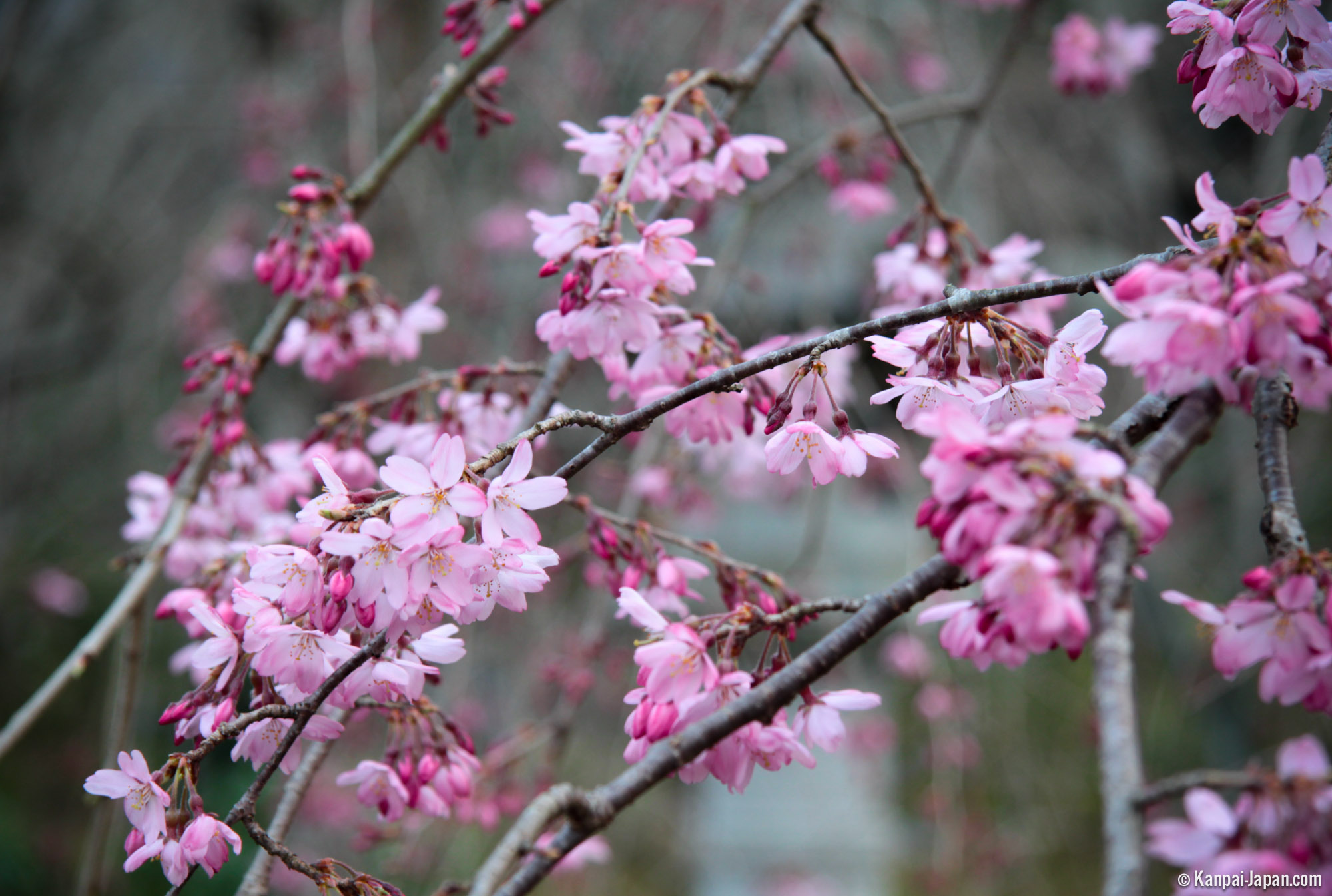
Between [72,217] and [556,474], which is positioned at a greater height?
[72,217]

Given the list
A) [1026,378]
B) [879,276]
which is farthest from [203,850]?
[879,276]

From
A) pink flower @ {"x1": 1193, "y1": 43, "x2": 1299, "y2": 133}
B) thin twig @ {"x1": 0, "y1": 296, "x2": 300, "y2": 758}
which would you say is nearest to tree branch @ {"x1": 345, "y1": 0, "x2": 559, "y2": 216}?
thin twig @ {"x1": 0, "y1": 296, "x2": 300, "y2": 758}

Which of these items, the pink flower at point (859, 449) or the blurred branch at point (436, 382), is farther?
the blurred branch at point (436, 382)

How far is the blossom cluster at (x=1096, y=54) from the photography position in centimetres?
200

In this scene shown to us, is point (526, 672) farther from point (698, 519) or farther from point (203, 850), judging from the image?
point (203, 850)

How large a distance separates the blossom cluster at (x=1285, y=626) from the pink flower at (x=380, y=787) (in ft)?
2.77

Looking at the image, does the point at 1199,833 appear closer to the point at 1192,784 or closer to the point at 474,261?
the point at 1192,784

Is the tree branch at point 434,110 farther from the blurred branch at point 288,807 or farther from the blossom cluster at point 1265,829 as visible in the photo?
the blossom cluster at point 1265,829

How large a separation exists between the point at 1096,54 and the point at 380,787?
7.34 feet

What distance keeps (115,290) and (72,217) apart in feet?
1.03

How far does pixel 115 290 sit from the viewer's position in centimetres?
352

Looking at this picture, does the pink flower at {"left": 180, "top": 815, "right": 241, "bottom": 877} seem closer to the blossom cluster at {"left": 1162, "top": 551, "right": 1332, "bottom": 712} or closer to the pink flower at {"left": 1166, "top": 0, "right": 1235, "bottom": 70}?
the blossom cluster at {"left": 1162, "top": 551, "right": 1332, "bottom": 712}

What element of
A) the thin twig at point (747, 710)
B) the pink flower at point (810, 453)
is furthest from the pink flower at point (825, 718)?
the pink flower at point (810, 453)

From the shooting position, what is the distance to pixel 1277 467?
30.0 inches
